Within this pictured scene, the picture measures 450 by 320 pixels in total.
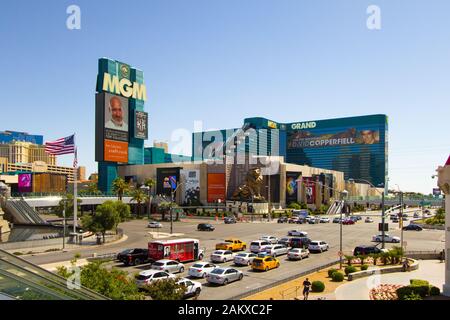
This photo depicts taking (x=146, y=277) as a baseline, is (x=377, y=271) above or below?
below

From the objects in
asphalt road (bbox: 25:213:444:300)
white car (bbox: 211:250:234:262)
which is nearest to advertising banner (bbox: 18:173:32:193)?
asphalt road (bbox: 25:213:444:300)

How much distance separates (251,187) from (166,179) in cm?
2388

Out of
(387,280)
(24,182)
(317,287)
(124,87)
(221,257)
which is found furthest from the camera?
(24,182)

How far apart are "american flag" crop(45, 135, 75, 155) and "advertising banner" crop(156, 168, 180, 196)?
59222 mm

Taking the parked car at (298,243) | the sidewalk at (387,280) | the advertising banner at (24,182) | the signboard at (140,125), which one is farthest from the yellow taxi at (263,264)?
the advertising banner at (24,182)

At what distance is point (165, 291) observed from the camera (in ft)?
64.4

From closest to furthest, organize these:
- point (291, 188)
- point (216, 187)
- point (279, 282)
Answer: point (279, 282), point (216, 187), point (291, 188)

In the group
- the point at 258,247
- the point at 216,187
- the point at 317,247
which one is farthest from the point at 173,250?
the point at 216,187

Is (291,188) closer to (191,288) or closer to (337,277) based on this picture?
(337,277)

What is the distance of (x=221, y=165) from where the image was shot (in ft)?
361

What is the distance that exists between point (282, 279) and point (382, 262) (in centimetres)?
1280

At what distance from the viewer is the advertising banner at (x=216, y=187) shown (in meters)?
109

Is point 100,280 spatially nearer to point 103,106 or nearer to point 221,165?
point 221,165
